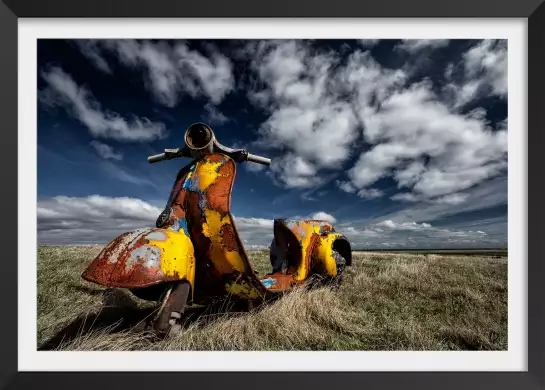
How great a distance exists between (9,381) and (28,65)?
2.37 meters

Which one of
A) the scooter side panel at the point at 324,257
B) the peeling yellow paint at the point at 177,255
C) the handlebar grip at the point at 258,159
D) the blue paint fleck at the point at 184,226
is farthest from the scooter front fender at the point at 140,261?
the scooter side panel at the point at 324,257

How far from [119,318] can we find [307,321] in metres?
1.60

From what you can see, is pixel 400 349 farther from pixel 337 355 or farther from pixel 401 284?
pixel 401 284

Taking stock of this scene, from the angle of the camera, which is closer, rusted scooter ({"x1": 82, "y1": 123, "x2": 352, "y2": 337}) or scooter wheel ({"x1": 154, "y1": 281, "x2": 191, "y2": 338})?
rusted scooter ({"x1": 82, "y1": 123, "x2": 352, "y2": 337})

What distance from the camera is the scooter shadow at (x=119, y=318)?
229 cm

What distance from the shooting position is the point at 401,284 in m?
4.22

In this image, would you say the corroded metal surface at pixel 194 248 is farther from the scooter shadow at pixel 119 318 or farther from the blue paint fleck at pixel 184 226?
the scooter shadow at pixel 119 318

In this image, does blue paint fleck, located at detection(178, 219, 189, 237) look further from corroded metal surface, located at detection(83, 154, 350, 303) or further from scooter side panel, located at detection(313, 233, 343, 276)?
scooter side panel, located at detection(313, 233, 343, 276)

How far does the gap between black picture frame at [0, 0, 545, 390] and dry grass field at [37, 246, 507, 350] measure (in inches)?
8.4

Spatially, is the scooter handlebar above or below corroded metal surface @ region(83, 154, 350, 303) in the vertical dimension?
above

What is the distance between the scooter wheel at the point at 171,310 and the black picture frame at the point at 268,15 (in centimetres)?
51

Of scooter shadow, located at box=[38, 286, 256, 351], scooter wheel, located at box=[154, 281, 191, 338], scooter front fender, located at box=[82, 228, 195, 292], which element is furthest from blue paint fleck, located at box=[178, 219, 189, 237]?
scooter shadow, located at box=[38, 286, 256, 351]

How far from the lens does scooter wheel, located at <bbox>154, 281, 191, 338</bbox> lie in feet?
6.06

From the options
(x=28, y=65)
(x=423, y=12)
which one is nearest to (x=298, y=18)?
(x=423, y=12)
